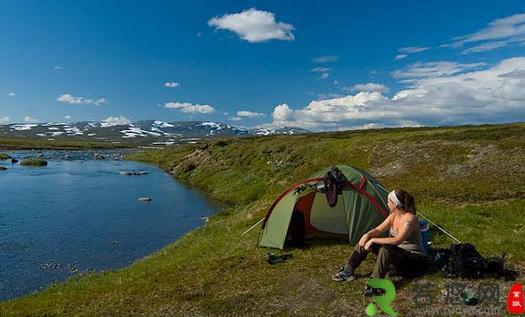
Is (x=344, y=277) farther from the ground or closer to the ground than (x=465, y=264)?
closer to the ground

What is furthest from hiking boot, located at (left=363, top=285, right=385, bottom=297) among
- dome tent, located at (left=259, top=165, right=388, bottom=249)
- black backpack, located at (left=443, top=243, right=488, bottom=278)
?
dome tent, located at (left=259, top=165, right=388, bottom=249)

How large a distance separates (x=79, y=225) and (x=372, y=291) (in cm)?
3291

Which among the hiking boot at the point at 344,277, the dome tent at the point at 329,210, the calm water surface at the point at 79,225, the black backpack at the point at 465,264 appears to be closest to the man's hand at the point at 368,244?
the hiking boot at the point at 344,277

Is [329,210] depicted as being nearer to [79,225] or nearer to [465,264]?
[465,264]

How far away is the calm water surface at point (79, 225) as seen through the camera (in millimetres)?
27625

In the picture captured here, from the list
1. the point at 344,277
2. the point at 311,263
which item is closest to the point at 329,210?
the point at 311,263

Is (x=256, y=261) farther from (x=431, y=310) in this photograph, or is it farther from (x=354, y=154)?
(x=354, y=154)

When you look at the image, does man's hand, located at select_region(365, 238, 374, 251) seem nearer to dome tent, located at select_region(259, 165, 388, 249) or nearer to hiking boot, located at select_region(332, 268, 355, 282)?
hiking boot, located at select_region(332, 268, 355, 282)

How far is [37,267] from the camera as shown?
27391 mm

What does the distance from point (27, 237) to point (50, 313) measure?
22.9 meters

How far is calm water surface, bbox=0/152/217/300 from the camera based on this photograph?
90.6 ft

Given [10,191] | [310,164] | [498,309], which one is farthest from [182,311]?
[10,191]

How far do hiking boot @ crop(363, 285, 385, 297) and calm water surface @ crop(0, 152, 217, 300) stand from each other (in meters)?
18.2

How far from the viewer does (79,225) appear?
4000 centimetres
